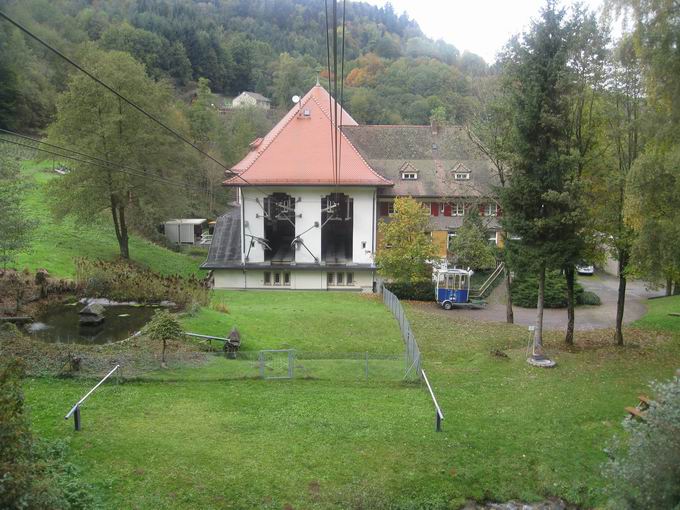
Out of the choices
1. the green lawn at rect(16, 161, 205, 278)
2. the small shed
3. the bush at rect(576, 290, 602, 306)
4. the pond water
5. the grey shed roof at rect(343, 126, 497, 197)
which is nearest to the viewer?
the pond water

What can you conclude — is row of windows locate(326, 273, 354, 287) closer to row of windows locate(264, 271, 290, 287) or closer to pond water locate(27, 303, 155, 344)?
row of windows locate(264, 271, 290, 287)

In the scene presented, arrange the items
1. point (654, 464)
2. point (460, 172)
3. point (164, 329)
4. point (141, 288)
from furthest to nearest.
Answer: point (460, 172)
point (141, 288)
point (164, 329)
point (654, 464)

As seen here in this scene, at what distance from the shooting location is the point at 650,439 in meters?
7.02

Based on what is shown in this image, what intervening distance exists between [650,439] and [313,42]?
113 metres

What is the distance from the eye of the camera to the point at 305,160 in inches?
1351

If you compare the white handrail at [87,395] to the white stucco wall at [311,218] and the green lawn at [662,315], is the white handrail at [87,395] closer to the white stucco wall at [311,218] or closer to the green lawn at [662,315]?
the green lawn at [662,315]

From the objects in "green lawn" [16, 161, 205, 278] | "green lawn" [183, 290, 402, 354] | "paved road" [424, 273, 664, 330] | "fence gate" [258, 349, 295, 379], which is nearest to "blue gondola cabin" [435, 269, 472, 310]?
"paved road" [424, 273, 664, 330]

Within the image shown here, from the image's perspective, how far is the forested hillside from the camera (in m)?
59.1

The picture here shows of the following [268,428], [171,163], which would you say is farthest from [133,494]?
[171,163]

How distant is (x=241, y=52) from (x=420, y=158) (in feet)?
272

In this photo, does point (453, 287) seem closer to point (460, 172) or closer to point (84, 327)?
→ point (460, 172)

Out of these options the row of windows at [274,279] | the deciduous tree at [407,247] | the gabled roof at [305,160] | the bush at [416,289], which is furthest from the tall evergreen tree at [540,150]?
the row of windows at [274,279]

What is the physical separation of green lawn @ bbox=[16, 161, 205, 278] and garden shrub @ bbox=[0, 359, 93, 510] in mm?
22355

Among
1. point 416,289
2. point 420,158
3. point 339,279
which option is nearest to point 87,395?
point 416,289
